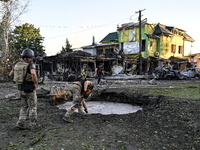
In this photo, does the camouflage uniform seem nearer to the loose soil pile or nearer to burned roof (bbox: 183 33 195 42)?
the loose soil pile

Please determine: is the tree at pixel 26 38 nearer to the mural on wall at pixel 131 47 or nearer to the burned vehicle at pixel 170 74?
the mural on wall at pixel 131 47

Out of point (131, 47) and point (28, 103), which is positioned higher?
point (131, 47)

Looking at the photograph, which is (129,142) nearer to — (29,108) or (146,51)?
(29,108)

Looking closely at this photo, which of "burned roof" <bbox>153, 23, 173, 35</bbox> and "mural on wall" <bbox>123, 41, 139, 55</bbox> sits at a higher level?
"burned roof" <bbox>153, 23, 173, 35</bbox>

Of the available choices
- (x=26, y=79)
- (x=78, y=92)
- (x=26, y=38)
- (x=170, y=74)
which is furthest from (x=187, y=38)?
(x=26, y=79)

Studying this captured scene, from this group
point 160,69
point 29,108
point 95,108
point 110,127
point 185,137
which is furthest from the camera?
point 160,69

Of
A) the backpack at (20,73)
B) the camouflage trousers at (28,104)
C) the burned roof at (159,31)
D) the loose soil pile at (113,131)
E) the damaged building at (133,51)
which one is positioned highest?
the burned roof at (159,31)

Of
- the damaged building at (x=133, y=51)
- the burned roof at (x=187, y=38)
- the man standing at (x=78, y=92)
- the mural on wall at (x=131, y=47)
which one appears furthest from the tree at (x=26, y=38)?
the burned roof at (x=187, y=38)

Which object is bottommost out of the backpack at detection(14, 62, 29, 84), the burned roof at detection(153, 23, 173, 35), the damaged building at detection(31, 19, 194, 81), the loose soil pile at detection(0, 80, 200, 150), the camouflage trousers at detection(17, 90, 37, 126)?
the loose soil pile at detection(0, 80, 200, 150)

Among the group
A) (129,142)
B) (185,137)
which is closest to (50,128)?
(129,142)

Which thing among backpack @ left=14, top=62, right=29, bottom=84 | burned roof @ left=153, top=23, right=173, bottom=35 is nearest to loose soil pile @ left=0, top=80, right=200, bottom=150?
backpack @ left=14, top=62, right=29, bottom=84

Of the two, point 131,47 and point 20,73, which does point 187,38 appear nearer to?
point 131,47

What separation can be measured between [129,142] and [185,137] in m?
1.24

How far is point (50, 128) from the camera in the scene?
3.77m
